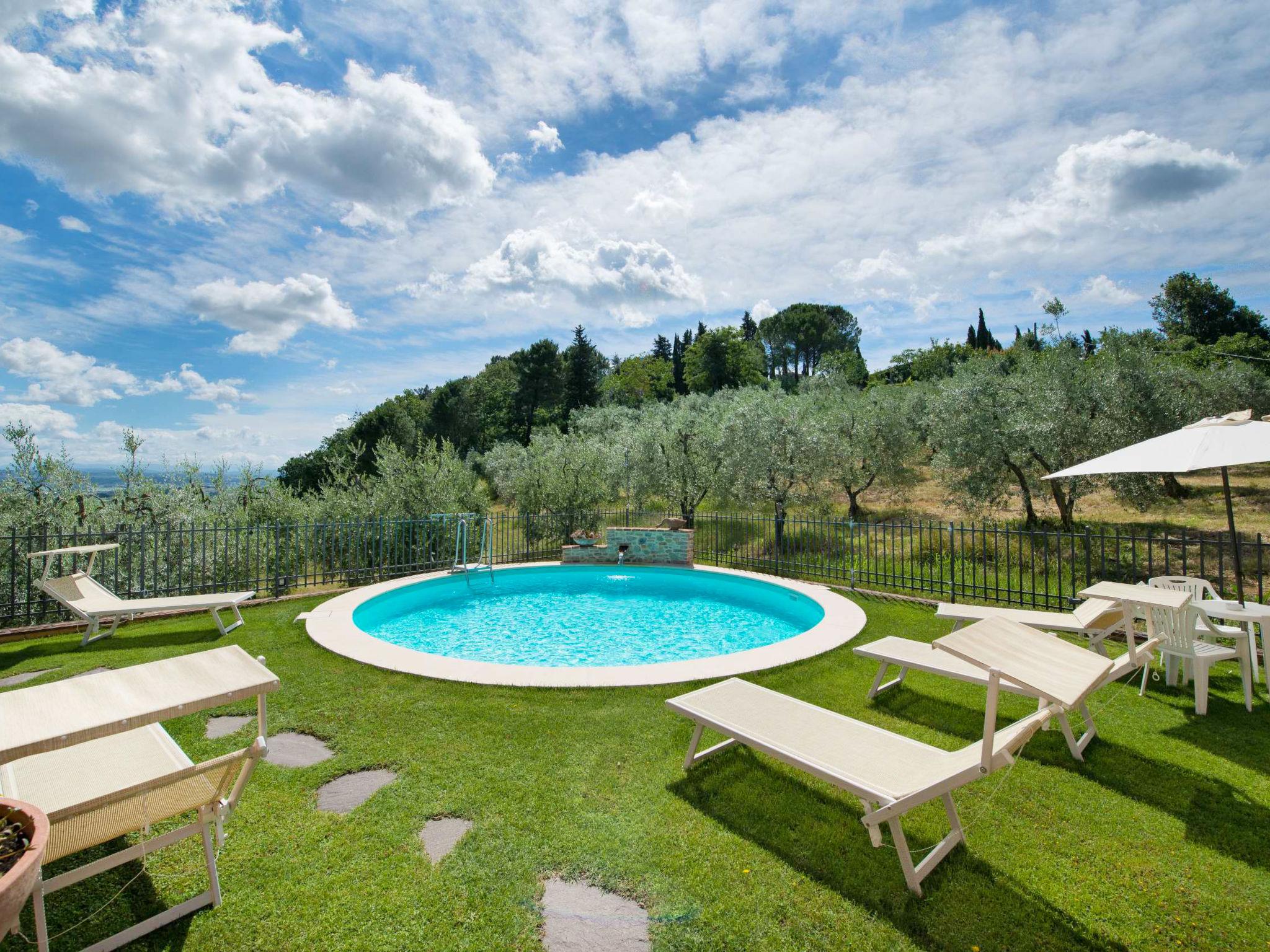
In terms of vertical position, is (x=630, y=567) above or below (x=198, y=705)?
below

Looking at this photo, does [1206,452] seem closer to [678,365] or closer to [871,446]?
[871,446]

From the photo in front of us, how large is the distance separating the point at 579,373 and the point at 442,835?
45.2 metres

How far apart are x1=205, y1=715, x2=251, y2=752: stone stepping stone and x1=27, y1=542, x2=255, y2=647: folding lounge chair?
10.3 ft

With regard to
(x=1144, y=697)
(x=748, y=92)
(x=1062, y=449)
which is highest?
(x=748, y=92)

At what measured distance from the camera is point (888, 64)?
27.7 ft

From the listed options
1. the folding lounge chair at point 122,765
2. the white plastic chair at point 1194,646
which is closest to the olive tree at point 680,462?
the white plastic chair at point 1194,646

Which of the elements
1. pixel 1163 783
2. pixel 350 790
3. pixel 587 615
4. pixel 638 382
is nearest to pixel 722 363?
pixel 638 382

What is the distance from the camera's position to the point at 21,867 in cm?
136

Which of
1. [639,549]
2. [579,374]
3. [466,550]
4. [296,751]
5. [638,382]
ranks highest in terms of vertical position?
[638,382]

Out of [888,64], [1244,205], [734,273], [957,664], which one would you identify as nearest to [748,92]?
[888,64]

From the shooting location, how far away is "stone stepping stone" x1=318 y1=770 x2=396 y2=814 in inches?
137

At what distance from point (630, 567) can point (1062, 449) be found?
11267 millimetres

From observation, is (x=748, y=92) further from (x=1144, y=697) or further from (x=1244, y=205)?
(x=1144, y=697)

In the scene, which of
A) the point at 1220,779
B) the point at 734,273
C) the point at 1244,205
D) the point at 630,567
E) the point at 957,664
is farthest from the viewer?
the point at 734,273
